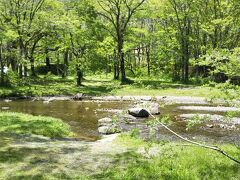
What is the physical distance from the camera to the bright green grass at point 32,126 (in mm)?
19744

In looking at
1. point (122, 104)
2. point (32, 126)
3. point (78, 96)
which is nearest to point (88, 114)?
point (122, 104)

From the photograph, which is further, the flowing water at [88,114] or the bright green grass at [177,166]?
the flowing water at [88,114]

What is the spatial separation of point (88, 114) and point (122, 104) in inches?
295

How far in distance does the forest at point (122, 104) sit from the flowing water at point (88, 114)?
0.09m

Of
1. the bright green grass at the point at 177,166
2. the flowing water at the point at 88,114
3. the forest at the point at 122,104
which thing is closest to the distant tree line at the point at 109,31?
the forest at the point at 122,104

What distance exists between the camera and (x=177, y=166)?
12094mm

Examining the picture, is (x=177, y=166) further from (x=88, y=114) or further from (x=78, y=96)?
(x=78, y=96)

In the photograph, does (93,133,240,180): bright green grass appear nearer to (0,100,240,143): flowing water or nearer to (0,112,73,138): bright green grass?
(0,112,73,138): bright green grass

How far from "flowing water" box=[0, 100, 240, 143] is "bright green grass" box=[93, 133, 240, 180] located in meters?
7.92

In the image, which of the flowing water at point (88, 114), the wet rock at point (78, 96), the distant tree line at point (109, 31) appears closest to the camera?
the flowing water at point (88, 114)

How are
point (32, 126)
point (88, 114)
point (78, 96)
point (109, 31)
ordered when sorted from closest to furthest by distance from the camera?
point (32, 126) → point (88, 114) → point (78, 96) → point (109, 31)

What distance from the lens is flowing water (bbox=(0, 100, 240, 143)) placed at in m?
22.3

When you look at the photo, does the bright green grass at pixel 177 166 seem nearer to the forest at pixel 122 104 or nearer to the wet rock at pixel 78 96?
the forest at pixel 122 104

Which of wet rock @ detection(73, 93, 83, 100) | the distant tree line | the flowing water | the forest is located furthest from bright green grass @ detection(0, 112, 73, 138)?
the distant tree line
